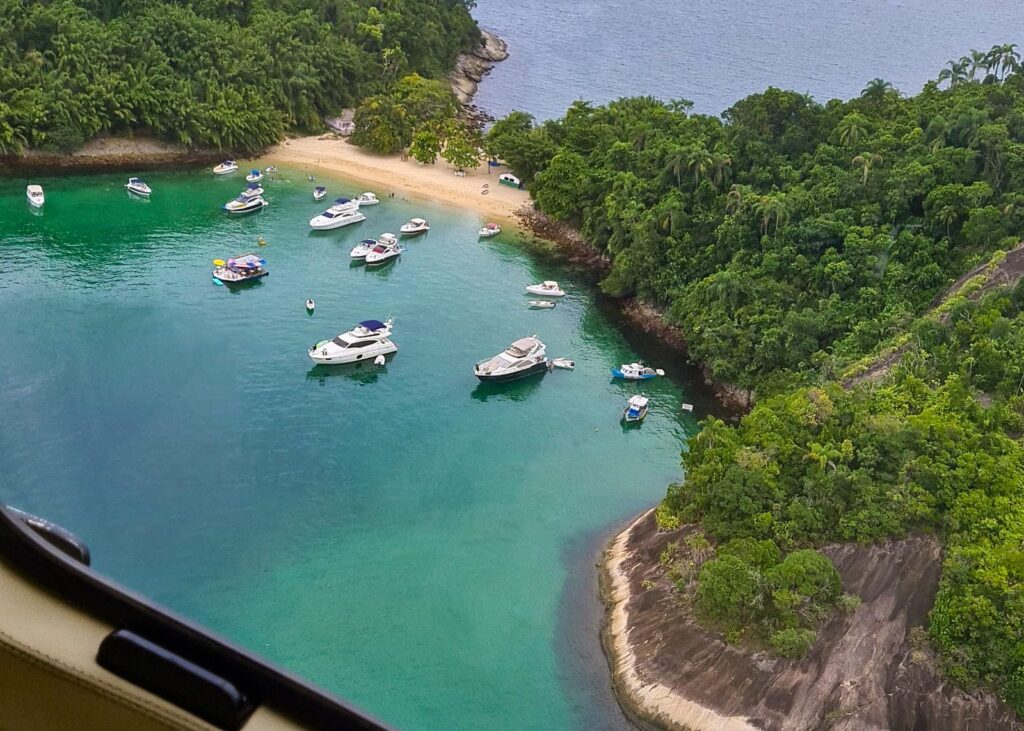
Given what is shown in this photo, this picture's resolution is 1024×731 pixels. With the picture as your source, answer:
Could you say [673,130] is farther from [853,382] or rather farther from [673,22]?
[673,22]

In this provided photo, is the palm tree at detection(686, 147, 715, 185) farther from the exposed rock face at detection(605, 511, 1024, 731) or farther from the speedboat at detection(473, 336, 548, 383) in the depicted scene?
the exposed rock face at detection(605, 511, 1024, 731)

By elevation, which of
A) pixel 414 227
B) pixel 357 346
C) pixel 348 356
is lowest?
pixel 348 356

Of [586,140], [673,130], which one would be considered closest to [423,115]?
[586,140]

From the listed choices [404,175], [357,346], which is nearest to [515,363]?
[357,346]

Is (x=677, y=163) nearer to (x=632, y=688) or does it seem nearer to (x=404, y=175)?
(x=404, y=175)

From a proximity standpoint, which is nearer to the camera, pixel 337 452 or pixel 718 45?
pixel 337 452

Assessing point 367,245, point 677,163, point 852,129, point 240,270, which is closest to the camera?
point 240,270

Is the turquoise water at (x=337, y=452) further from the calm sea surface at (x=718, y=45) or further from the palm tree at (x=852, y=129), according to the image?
the calm sea surface at (x=718, y=45)
